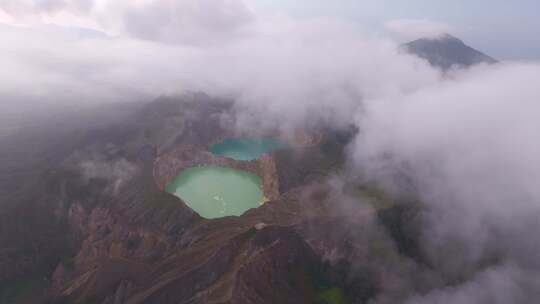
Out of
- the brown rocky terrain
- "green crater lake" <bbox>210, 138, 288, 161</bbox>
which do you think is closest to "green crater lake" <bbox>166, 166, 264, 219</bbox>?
the brown rocky terrain

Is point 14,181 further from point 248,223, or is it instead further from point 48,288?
point 248,223

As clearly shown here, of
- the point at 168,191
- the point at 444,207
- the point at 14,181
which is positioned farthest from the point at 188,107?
the point at 444,207

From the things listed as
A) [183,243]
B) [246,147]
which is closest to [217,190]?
[183,243]

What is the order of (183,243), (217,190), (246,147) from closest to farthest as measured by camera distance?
1. (183,243)
2. (217,190)
3. (246,147)

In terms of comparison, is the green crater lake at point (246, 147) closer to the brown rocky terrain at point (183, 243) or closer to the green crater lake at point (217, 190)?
the green crater lake at point (217, 190)

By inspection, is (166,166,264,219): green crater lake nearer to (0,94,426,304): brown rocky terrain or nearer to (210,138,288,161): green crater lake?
(0,94,426,304): brown rocky terrain

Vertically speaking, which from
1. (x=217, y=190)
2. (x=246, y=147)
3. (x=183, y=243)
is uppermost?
(x=183, y=243)

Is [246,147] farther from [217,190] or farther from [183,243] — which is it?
[183,243]
